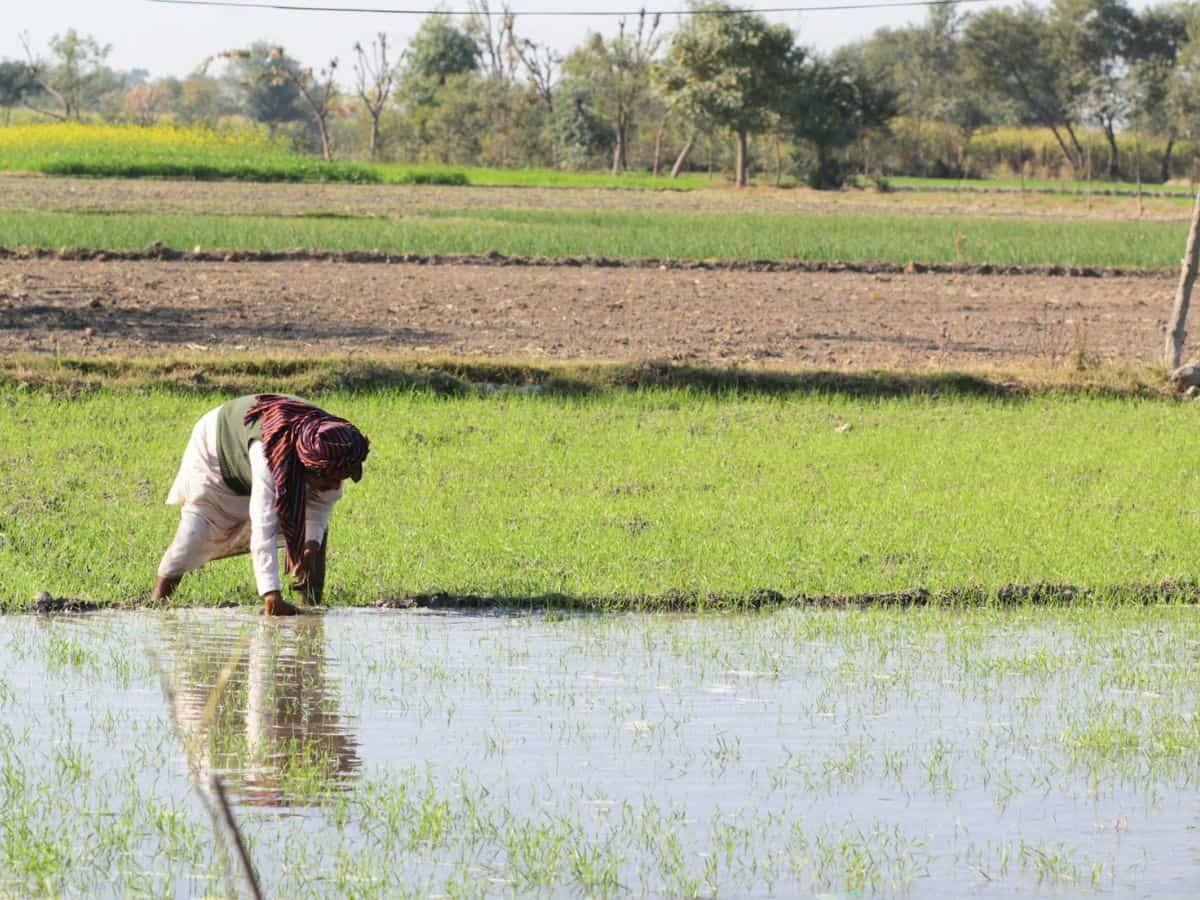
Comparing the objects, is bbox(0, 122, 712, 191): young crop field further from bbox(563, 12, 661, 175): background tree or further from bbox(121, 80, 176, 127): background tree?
bbox(121, 80, 176, 127): background tree

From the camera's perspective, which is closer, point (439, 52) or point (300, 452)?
point (300, 452)

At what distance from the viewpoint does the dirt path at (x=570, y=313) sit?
1542 centimetres

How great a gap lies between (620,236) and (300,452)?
67.4ft

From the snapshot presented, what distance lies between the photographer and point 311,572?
7035 millimetres

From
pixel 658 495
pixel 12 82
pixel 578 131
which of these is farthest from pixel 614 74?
pixel 658 495

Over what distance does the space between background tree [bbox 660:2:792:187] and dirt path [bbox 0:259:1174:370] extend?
2818 centimetres

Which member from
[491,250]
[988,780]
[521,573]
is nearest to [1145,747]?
[988,780]

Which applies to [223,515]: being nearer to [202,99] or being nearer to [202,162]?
[202,162]

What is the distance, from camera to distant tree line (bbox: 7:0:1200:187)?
50719mm

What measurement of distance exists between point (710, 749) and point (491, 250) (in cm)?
1839

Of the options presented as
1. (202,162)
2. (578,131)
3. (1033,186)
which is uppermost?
(578,131)

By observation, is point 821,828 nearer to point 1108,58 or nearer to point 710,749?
point 710,749

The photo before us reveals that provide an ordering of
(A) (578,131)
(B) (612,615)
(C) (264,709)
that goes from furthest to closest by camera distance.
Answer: (A) (578,131) → (B) (612,615) → (C) (264,709)

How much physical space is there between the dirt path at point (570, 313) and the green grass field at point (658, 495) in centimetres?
218
